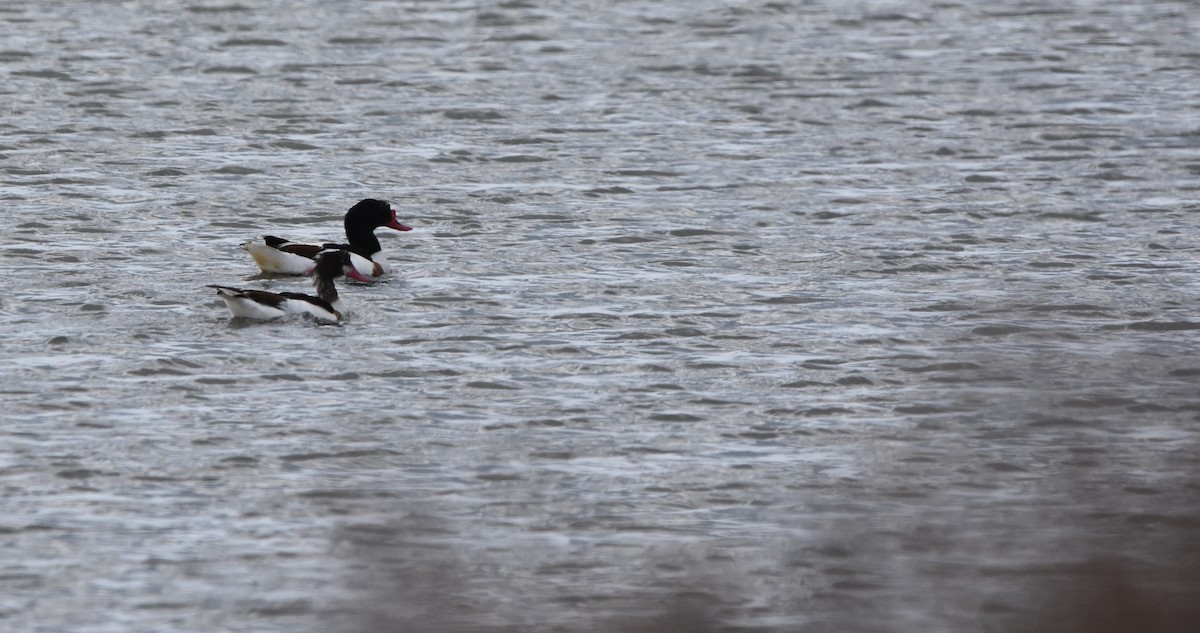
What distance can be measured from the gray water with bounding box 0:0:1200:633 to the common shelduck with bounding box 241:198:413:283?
255 mm

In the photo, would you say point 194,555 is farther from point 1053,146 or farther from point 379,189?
point 1053,146

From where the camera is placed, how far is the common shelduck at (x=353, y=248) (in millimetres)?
13984

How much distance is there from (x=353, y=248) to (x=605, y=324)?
107 inches

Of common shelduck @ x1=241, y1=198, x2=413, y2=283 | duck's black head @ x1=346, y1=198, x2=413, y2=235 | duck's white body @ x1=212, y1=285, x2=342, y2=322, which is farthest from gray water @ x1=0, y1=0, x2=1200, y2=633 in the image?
duck's black head @ x1=346, y1=198, x2=413, y2=235

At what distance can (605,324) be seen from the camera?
40.7 feet

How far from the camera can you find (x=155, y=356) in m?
11.5

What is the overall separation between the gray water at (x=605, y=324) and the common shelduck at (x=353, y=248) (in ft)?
0.84

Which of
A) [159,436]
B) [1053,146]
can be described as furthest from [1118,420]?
[1053,146]

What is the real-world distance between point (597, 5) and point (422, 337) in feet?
49.9

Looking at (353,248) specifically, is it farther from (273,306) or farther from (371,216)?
(273,306)

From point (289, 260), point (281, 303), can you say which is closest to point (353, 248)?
point (289, 260)

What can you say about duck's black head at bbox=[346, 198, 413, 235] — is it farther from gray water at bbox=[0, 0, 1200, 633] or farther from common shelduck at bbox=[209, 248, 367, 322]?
common shelduck at bbox=[209, 248, 367, 322]

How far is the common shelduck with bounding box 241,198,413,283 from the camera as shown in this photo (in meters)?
14.0

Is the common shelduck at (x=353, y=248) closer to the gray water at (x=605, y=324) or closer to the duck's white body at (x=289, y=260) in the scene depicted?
the duck's white body at (x=289, y=260)
